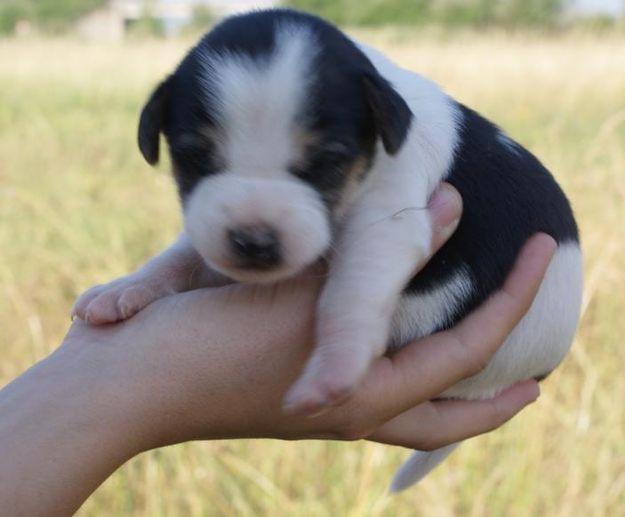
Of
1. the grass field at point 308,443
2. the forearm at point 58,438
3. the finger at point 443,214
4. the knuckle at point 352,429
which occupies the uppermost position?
the finger at point 443,214

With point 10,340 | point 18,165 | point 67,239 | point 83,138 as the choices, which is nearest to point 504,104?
point 83,138

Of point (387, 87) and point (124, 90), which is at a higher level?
point (387, 87)

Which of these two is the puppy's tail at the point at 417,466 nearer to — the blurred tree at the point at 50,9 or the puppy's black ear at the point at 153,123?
the puppy's black ear at the point at 153,123

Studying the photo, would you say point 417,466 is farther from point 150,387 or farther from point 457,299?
point 150,387

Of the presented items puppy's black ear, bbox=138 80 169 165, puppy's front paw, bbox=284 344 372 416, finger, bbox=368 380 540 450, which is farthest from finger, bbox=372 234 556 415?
puppy's black ear, bbox=138 80 169 165

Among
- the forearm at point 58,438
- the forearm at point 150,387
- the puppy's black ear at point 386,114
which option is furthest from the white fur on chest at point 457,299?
the forearm at point 58,438

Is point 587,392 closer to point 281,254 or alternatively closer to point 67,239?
point 281,254

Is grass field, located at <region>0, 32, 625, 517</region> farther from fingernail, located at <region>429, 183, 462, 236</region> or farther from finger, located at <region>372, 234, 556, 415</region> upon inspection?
fingernail, located at <region>429, 183, 462, 236</region>
